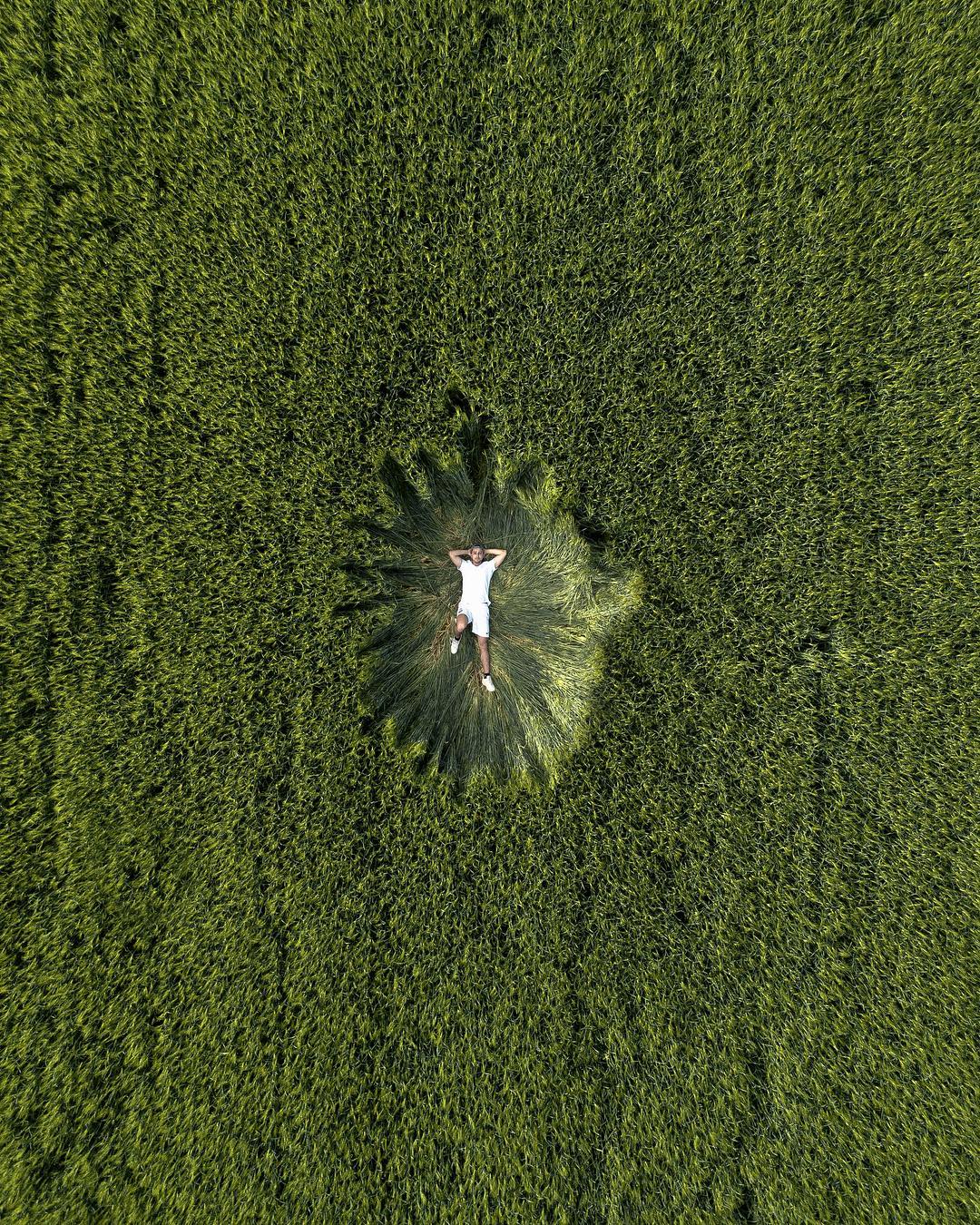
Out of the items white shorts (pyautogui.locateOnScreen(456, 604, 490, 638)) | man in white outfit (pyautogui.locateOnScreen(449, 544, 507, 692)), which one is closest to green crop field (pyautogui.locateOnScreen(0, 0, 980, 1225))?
man in white outfit (pyautogui.locateOnScreen(449, 544, 507, 692))

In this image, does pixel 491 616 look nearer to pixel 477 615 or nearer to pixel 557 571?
pixel 477 615

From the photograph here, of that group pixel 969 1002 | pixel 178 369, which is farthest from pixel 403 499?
pixel 969 1002

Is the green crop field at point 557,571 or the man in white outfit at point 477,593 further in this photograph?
Result: the man in white outfit at point 477,593

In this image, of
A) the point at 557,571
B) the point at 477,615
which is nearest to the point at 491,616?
the point at 477,615

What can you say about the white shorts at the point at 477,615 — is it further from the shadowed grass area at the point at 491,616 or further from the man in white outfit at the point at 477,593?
the shadowed grass area at the point at 491,616

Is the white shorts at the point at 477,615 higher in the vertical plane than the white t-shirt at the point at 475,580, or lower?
lower

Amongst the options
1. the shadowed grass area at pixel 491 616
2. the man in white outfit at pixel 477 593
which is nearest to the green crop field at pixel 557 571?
the shadowed grass area at pixel 491 616

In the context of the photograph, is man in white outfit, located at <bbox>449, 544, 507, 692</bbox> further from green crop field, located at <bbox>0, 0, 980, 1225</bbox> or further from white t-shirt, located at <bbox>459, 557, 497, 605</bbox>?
green crop field, located at <bbox>0, 0, 980, 1225</bbox>
